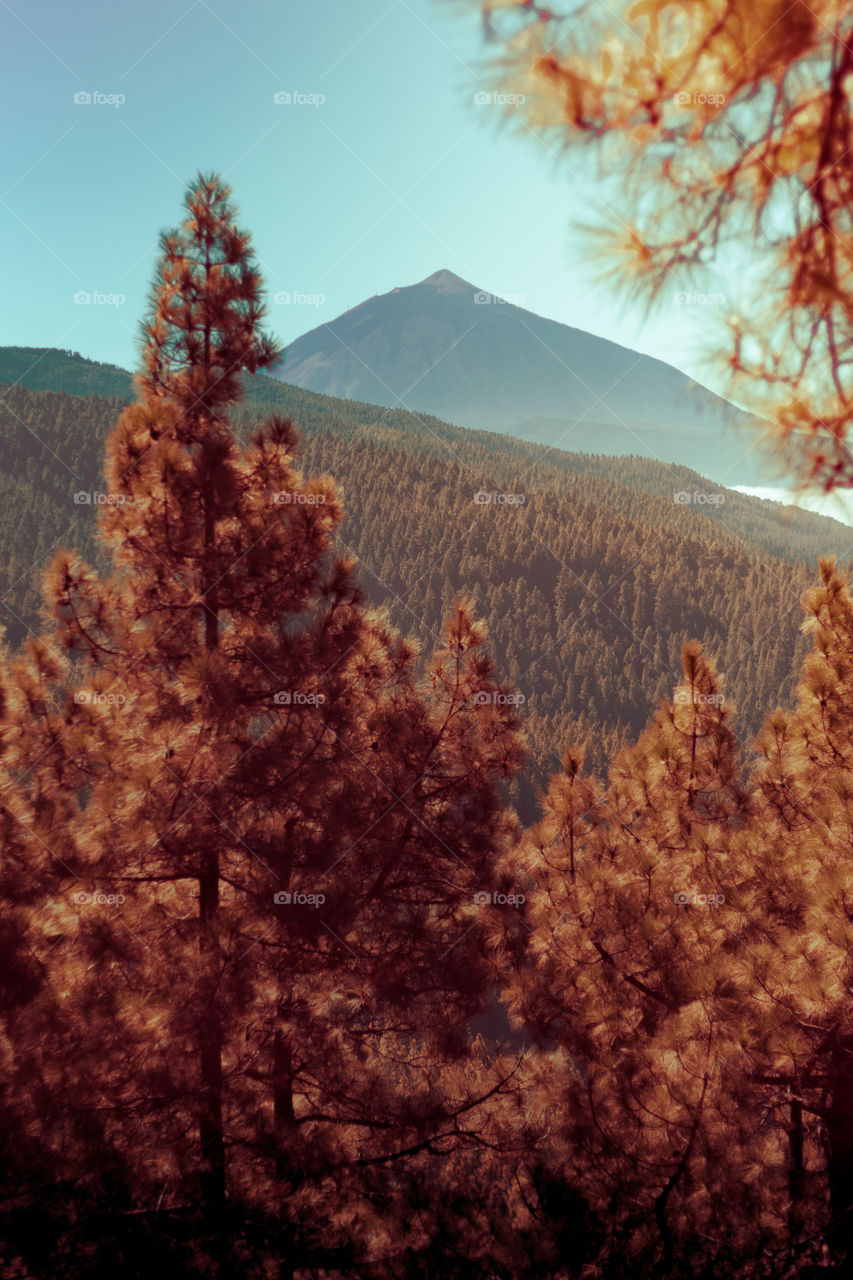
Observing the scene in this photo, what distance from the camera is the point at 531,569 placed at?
408ft

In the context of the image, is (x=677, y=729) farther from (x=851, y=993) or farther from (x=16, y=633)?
(x=16, y=633)

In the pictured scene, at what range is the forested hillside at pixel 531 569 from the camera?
104500 mm

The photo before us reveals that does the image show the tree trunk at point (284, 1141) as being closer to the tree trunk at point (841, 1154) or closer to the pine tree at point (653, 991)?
the pine tree at point (653, 991)

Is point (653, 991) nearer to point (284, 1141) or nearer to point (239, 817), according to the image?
point (284, 1141)

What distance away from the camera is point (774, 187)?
2.86 m

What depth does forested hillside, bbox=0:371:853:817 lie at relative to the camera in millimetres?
104500

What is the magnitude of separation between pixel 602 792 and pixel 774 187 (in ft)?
16.2

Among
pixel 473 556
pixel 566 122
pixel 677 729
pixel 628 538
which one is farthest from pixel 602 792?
pixel 628 538

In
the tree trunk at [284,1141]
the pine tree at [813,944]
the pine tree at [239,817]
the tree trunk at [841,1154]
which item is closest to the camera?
the pine tree at [813,944]

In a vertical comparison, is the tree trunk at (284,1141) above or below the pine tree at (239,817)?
below

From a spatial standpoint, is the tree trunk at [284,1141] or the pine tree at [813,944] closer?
the pine tree at [813,944]

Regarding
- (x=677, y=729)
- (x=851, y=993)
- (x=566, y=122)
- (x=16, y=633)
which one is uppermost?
(x=566, y=122)

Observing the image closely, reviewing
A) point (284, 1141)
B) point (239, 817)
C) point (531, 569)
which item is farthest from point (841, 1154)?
point (531, 569)

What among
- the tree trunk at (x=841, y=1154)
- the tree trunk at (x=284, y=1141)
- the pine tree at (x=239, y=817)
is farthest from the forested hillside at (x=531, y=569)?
the tree trunk at (x=841, y=1154)
